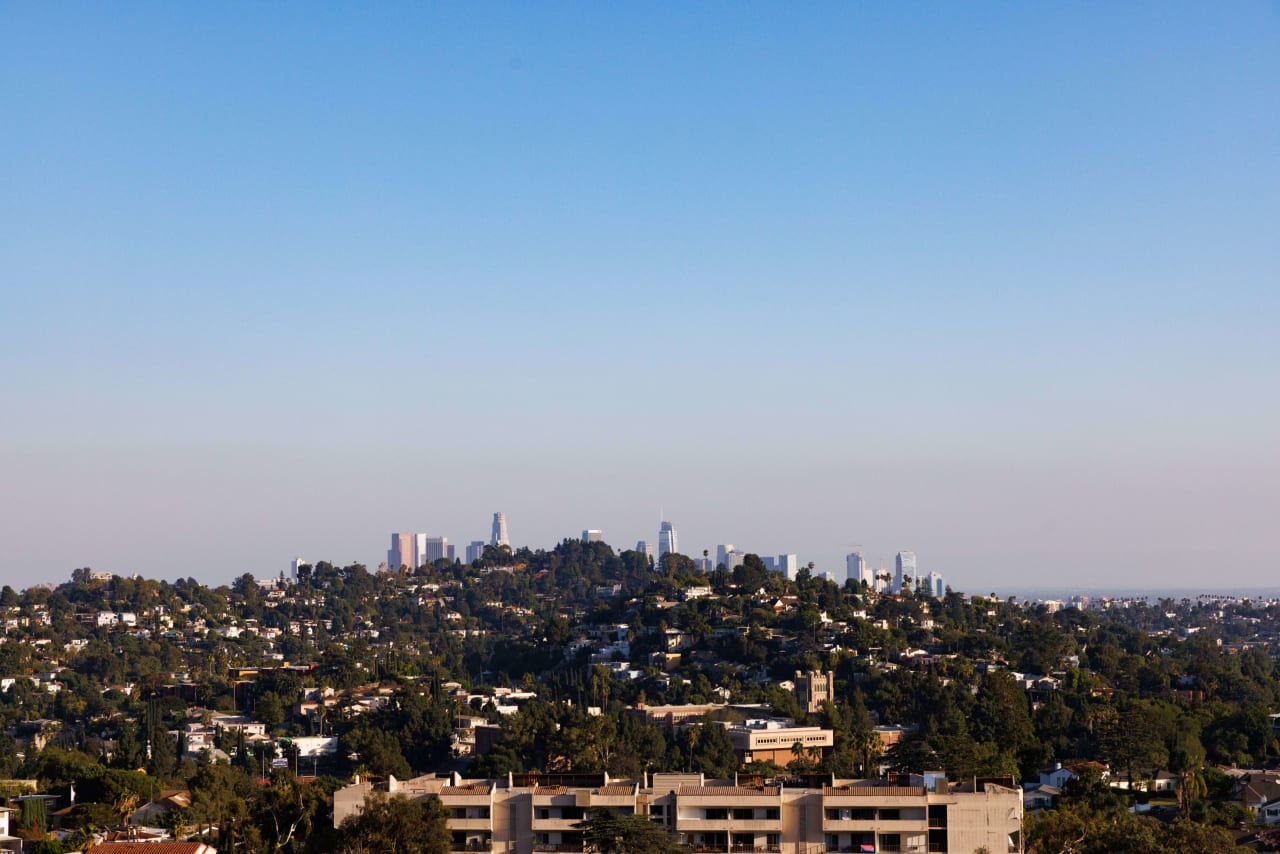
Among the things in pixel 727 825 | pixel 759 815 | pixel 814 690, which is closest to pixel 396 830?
pixel 727 825

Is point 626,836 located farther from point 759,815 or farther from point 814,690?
point 814,690

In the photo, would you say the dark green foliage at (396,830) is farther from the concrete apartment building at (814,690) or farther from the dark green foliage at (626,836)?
the concrete apartment building at (814,690)

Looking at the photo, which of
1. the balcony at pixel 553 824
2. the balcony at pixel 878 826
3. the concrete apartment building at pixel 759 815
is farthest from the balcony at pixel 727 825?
the balcony at pixel 553 824

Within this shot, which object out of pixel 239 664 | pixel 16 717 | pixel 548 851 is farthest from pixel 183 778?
pixel 239 664

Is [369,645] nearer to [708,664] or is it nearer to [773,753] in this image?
[708,664]

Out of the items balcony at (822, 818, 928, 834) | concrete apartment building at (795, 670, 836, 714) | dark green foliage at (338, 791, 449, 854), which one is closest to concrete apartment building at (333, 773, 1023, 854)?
balcony at (822, 818, 928, 834)

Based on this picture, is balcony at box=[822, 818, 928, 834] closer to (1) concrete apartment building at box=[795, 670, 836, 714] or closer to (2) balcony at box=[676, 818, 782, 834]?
(2) balcony at box=[676, 818, 782, 834]

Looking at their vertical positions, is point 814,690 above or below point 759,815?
below

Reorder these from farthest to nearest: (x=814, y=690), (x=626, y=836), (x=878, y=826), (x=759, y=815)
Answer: (x=814, y=690) → (x=759, y=815) → (x=878, y=826) → (x=626, y=836)

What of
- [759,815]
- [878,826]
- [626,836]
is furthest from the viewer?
[759,815]
